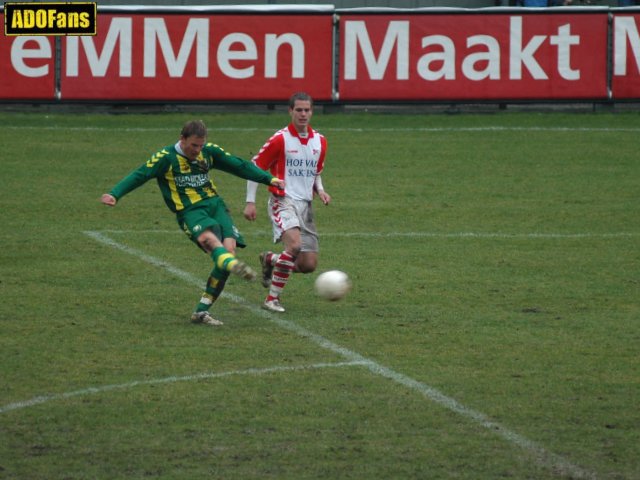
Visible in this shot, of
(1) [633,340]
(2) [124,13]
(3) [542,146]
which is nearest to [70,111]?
(2) [124,13]

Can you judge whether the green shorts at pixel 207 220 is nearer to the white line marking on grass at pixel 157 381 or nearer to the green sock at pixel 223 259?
the green sock at pixel 223 259

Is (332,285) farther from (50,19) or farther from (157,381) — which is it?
(50,19)

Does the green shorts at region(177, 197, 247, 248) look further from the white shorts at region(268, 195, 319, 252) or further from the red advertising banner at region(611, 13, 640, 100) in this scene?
the red advertising banner at region(611, 13, 640, 100)

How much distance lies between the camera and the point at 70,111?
26.8m

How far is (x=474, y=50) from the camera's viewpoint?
1011 inches

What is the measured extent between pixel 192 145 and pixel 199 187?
456 millimetres

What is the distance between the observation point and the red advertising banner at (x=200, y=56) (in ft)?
83.8

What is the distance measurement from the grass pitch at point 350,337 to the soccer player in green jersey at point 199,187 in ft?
1.59

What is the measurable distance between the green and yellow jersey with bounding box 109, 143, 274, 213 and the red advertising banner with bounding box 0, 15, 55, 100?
592 inches

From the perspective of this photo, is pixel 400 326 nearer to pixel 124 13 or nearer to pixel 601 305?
pixel 601 305

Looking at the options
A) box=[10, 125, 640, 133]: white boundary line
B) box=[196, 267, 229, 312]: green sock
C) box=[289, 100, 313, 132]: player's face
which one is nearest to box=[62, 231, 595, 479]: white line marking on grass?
box=[196, 267, 229, 312]: green sock

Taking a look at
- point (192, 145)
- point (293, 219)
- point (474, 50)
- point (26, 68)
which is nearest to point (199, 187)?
point (192, 145)

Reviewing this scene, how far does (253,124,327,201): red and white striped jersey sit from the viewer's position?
1202 cm

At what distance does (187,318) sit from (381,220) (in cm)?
636
